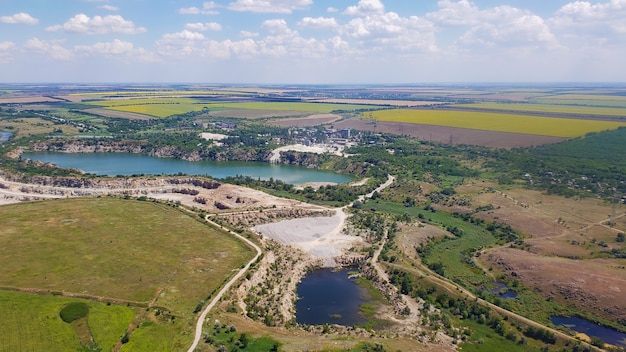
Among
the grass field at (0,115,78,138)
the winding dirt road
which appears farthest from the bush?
the grass field at (0,115,78,138)

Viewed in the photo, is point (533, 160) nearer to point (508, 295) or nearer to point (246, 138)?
point (508, 295)

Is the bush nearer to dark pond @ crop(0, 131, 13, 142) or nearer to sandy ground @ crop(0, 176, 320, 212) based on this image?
sandy ground @ crop(0, 176, 320, 212)

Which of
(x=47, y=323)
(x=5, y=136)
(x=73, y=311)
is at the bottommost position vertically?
(x=47, y=323)

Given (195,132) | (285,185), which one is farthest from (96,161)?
(285,185)

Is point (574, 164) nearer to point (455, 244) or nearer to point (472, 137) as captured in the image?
point (472, 137)

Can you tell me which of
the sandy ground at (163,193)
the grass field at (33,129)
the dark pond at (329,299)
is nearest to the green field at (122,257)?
the dark pond at (329,299)

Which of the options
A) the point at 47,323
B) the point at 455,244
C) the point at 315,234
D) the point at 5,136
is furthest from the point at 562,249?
the point at 5,136
